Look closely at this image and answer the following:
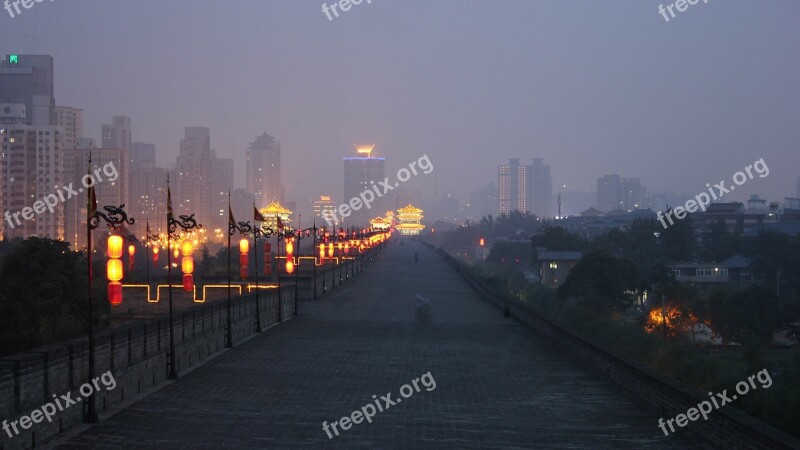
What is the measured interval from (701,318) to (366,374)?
3713 centimetres

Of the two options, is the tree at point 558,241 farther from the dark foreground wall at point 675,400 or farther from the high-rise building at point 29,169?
the dark foreground wall at point 675,400

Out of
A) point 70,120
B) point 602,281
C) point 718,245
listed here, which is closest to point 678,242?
point 718,245

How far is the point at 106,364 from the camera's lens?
15492mm

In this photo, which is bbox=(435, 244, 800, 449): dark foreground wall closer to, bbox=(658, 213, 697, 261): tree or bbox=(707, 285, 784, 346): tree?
bbox=(707, 285, 784, 346): tree

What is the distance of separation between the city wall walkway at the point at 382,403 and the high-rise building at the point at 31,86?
446 ft

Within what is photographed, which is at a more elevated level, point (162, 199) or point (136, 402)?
point (162, 199)

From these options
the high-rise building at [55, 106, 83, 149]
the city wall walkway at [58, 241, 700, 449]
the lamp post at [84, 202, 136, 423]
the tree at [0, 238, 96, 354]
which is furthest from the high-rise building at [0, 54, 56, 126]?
the lamp post at [84, 202, 136, 423]

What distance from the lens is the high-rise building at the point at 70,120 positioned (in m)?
172

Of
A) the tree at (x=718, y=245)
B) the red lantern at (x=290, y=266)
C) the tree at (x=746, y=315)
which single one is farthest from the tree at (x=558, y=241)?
the red lantern at (x=290, y=266)

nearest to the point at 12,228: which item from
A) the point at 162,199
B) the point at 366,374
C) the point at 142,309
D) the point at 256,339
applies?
the point at 162,199

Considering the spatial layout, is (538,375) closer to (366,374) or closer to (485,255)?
(366,374)

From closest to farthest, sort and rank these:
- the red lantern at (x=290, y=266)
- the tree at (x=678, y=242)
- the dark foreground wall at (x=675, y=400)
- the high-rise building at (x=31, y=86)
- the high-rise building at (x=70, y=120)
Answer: the dark foreground wall at (x=675, y=400)
the red lantern at (x=290, y=266)
the tree at (x=678, y=242)
the high-rise building at (x=31, y=86)
the high-rise building at (x=70, y=120)

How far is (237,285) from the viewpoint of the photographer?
4041 centimetres

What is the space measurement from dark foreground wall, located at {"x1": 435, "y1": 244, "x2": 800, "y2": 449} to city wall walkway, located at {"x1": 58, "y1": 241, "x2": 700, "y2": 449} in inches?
11.5
